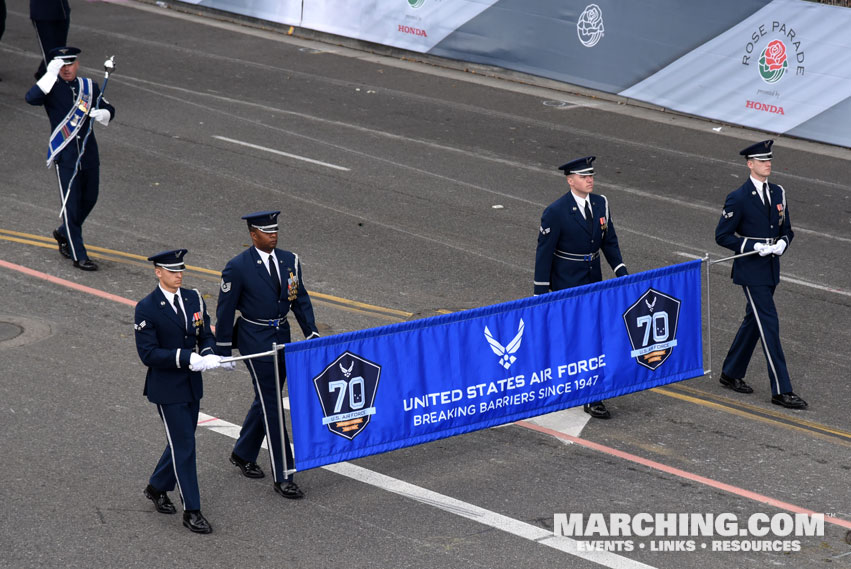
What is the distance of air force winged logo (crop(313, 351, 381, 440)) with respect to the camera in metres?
8.54

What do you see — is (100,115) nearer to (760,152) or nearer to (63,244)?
(63,244)

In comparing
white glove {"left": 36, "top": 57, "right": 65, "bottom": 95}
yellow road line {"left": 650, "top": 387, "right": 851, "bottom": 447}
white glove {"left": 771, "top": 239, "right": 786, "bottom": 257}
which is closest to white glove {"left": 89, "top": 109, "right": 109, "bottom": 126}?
white glove {"left": 36, "top": 57, "right": 65, "bottom": 95}

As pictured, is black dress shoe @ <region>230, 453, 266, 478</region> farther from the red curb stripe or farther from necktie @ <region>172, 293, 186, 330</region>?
the red curb stripe

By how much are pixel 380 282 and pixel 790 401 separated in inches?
187

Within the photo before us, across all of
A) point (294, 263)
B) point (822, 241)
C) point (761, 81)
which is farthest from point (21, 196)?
point (761, 81)

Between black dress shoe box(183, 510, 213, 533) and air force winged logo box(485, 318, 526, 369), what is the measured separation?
8.69ft

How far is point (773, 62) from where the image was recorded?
20.3 meters

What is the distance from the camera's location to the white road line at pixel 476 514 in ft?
26.2

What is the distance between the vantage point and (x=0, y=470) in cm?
884

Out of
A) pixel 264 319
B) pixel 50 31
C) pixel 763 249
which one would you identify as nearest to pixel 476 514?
pixel 264 319

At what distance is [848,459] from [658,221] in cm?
665

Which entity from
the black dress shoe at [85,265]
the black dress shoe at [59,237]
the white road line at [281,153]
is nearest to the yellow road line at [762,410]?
the black dress shoe at [85,265]

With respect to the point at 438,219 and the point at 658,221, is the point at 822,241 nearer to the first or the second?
the point at 658,221
